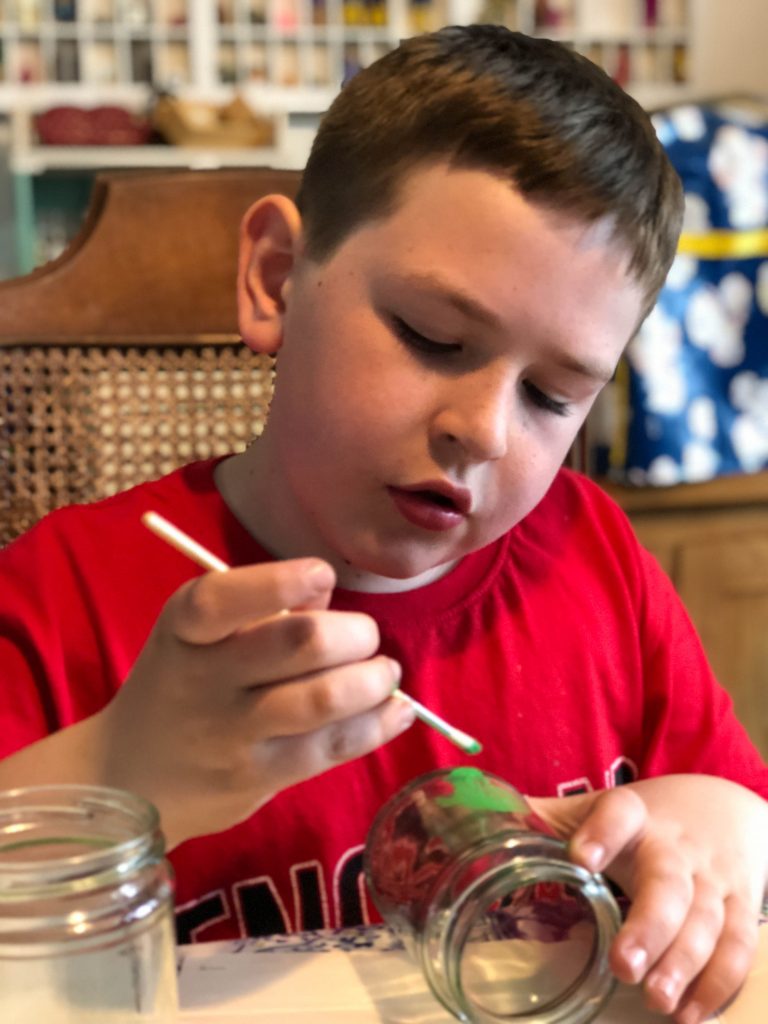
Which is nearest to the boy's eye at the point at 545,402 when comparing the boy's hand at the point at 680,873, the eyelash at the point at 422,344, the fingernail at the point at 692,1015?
the eyelash at the point at 422,344

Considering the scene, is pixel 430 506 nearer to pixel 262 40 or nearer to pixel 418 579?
pixel 418 579

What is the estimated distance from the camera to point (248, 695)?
451 mm

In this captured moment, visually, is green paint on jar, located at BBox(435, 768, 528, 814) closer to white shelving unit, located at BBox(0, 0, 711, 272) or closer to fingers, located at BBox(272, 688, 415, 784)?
fingers, located at BBox(272, 688, 415, 784)

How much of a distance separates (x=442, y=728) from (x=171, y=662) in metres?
0.11

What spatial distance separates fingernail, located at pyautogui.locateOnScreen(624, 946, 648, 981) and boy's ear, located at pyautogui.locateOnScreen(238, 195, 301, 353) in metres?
0.42

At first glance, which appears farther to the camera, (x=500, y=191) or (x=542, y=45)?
(x=542, y=45)

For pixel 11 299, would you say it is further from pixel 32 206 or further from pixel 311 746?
pixel 32 206

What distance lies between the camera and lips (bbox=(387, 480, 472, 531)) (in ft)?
2.15

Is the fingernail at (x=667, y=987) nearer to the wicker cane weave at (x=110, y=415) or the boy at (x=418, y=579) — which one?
the boy at (x=418, y=579)

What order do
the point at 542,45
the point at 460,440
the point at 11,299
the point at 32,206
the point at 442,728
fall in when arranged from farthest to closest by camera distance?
the point at 32,206 → the point at 11,299 → the point at 542,45 → the point at 460,440 → the point at 442,728

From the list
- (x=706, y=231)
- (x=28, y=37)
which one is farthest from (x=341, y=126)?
(x=28, y=37)

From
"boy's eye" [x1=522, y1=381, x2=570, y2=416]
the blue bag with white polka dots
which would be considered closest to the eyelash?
"boy's eye" [x1=522, y1=381, x2=570, y2=416]

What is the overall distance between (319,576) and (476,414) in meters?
0.22

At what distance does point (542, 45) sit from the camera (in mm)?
745
